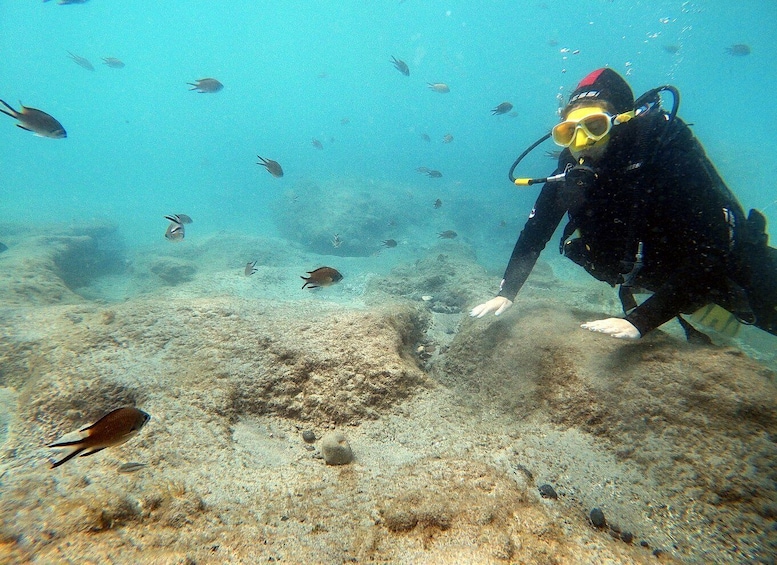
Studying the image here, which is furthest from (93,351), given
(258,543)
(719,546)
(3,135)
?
(3,135)

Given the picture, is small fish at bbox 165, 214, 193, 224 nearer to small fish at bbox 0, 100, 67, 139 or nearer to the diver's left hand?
small fish at bbox 0, 100, 67, 139

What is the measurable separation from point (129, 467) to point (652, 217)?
413 cm

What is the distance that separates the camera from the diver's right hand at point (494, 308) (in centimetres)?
361

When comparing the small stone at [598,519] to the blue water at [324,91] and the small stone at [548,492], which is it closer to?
the small stone at [548,492]

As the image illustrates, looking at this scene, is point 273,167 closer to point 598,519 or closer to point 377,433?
point 377,433

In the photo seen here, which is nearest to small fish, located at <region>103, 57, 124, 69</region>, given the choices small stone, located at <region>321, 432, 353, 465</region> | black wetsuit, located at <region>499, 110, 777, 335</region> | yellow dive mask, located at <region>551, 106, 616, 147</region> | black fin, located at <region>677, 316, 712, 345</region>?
yellow dive mask, located at <region>551, 106, 616, 147</region>

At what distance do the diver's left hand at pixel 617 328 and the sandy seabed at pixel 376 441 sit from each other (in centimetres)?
11

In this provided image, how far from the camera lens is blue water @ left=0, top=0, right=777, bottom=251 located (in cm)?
4256

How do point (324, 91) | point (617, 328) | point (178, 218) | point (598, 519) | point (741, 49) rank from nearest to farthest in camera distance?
point (598, 519)
point (617, 328)
point (178, 218)
point (741, 49)
point (324, 91)

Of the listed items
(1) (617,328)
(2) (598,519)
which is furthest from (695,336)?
(2) (598,519)

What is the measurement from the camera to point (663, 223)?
9.09 ft

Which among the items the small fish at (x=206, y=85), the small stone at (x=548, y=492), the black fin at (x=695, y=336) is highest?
the small fish at (x=206, y=85)

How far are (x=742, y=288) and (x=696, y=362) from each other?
1080mm

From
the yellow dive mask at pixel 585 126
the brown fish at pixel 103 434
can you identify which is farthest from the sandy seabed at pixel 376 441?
the yellow dive mask at pixel 585 126
